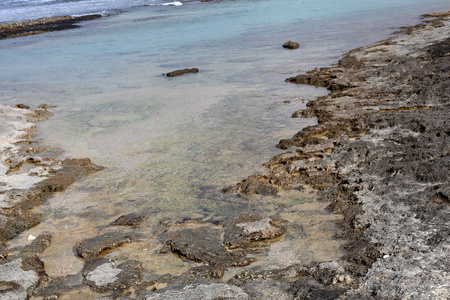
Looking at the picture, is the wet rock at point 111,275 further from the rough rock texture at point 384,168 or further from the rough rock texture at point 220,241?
the rough rock texture at point 384,168

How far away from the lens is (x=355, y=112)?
758 cm

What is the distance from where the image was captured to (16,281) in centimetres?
401

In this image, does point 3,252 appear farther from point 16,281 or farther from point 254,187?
point 254,187

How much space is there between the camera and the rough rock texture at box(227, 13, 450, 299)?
11.6ft

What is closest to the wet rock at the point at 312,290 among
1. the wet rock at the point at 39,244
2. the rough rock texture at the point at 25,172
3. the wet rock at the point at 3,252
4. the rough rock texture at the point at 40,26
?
the wet rock at the point at 39,244

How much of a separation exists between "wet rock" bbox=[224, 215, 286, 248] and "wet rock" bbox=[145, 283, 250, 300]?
75 centimetres

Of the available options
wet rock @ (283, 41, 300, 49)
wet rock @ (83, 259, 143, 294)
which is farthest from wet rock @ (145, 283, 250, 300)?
wet rock @ (283, 41, 300, 49)

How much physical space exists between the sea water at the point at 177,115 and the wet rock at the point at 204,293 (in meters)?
0.46

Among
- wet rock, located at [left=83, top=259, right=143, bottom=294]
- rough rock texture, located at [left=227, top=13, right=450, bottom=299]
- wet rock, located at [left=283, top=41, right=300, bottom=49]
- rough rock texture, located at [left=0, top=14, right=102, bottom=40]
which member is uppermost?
rough rock texture, located at [left=0, top=14, right=102, bottom=40]

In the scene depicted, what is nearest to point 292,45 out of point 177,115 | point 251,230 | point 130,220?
point 177,115

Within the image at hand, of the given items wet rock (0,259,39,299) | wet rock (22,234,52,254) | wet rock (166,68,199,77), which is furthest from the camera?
wet rock (166,68,199,77)

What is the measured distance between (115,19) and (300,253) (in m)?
28.0

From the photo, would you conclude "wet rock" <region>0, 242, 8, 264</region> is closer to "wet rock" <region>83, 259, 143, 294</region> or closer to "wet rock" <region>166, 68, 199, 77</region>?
"wet rock" <region>83, 259, 143, 294</region>

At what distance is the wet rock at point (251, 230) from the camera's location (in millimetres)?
4387
